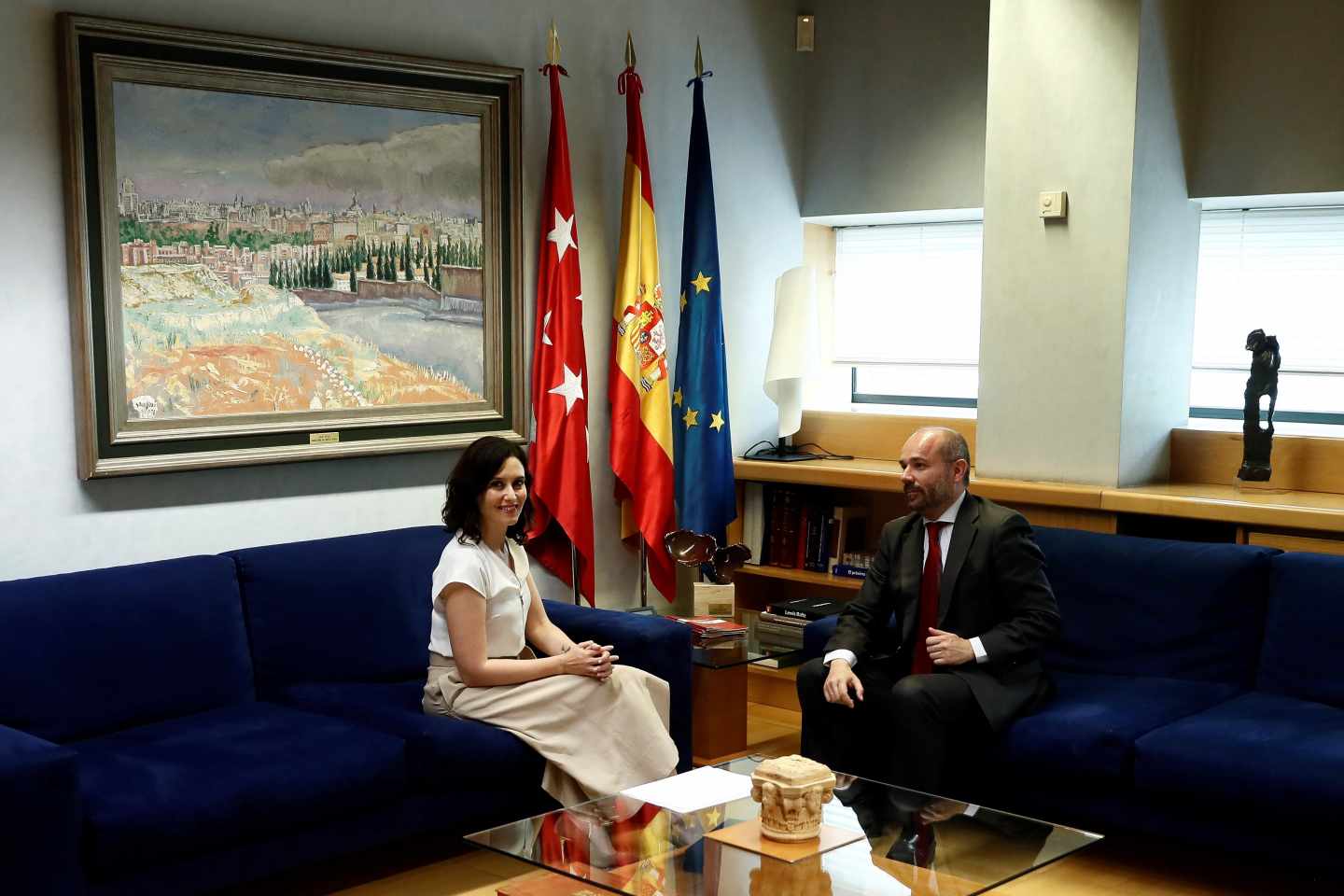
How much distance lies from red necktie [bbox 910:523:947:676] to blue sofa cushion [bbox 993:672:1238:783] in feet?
1.07

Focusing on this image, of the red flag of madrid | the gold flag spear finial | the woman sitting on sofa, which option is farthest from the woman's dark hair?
the gold flag spear finial

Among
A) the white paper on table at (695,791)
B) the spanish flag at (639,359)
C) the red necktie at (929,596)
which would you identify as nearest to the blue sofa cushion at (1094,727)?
the red necktie at (929,596)

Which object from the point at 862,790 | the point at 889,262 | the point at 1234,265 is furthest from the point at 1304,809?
the point at 889,262

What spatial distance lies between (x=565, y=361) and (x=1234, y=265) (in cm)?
231

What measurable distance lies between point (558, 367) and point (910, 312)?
5.38ft

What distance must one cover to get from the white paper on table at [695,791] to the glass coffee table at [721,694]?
111cm

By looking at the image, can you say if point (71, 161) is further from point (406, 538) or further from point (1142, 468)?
point (1142, 468)

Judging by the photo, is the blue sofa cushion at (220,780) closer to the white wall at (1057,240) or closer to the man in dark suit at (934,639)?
the man in dark suit at (934,639)

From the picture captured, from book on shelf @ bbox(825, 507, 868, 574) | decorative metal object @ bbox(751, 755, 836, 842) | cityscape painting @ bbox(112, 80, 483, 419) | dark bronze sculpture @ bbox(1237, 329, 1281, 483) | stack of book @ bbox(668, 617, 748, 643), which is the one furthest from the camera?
book on shelf @ bbox(825, 507, 868, 574)

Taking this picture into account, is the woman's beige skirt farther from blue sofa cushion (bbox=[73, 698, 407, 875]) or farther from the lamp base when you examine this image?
the lamp base

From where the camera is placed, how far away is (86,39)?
3.48 metres

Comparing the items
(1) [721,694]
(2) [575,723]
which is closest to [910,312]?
(1) [721,694]

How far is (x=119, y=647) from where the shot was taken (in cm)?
329

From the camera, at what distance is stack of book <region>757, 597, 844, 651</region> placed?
14.6 feet
